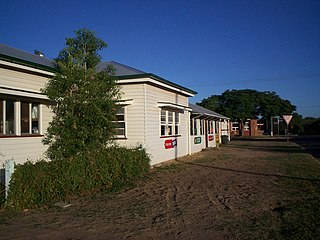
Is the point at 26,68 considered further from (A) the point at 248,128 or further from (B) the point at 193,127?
(A) the point at 248,128

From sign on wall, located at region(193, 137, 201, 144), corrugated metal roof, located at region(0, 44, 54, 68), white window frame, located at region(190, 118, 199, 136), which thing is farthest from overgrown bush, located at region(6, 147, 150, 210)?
white window frame, located at region(190, 118, 199, 136)

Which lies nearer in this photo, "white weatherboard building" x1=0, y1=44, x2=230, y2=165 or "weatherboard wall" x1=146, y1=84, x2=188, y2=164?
"white weatherboard building" x1=0, y1=44, x2=230, y2=165

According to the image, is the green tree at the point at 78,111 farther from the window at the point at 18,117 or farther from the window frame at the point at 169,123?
the window frame at the point at 169,123

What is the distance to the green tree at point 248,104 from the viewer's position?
5841 centimetres

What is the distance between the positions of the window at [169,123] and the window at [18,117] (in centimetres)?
689

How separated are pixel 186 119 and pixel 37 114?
1090 cm

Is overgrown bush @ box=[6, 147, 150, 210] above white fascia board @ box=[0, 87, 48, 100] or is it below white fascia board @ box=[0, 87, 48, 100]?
below

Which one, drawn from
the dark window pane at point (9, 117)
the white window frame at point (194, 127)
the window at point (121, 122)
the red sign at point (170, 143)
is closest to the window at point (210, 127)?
the white window frame at point (194, 127)

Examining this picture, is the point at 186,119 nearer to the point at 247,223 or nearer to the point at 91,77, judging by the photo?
the point at 91,77

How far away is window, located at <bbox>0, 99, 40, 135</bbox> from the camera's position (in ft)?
31.0

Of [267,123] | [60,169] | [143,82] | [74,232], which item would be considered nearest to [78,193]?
[60,169]

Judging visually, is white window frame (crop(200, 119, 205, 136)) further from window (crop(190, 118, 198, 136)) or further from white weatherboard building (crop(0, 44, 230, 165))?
window (crop(190, 118, 198, 136))

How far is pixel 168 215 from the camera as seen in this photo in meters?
6.44

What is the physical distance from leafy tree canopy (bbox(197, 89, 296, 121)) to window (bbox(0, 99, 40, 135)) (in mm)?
48820
